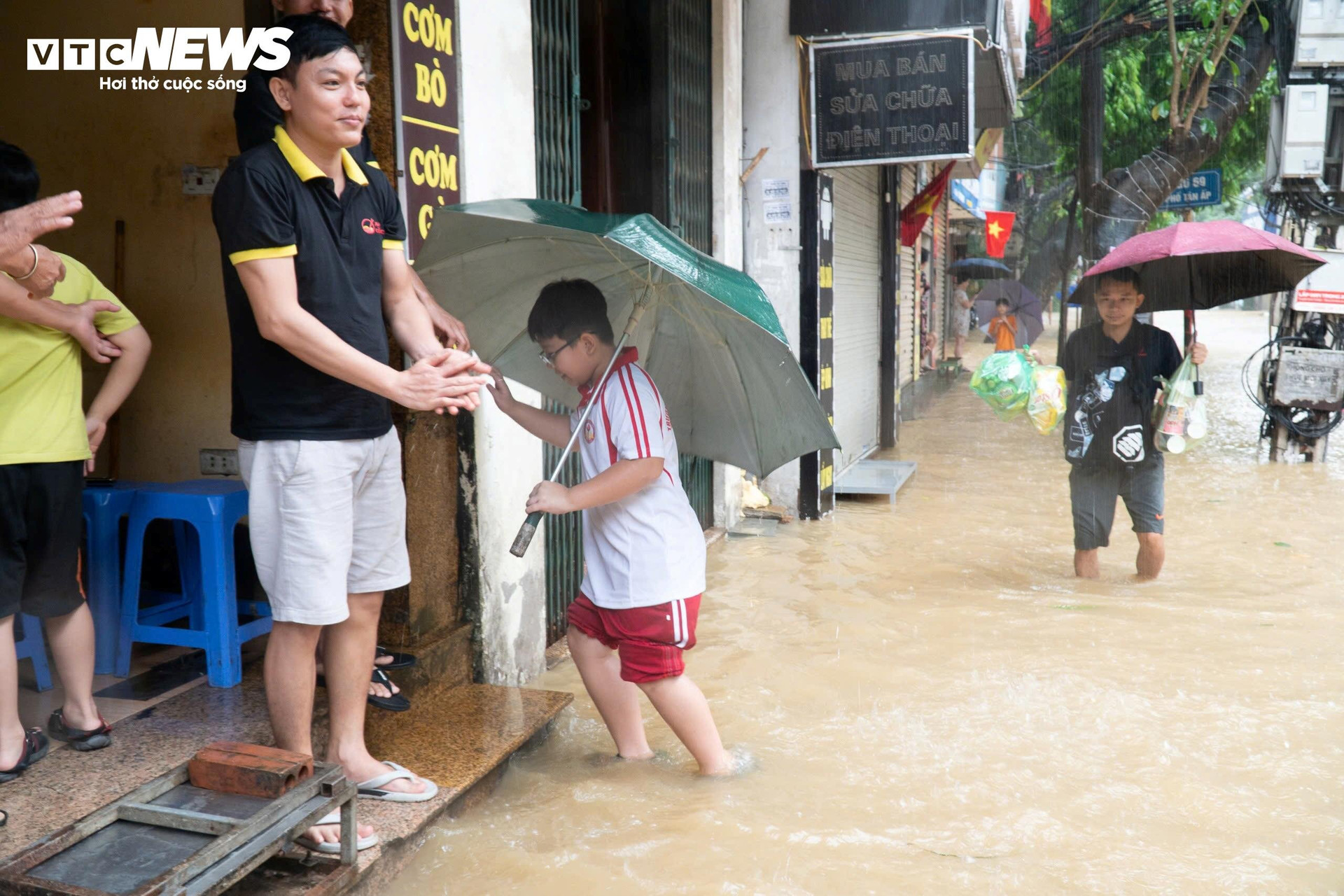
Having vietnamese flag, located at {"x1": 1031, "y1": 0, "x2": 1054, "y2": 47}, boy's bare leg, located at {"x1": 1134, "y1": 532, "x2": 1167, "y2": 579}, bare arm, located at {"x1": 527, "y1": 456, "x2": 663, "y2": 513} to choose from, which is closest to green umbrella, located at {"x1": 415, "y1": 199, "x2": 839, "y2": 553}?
→ bare arm, located at {"x1": 527, "y1": 456, "x2": 663, "y2": 513}

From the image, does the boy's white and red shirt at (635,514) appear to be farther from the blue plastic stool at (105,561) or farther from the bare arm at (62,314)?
the blue plastic stool at (105,561)

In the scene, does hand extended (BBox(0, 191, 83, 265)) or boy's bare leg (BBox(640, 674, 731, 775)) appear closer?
hand extended (BBox(0, 191, 83, 265))

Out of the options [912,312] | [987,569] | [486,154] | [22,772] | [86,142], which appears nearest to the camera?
[22,772]

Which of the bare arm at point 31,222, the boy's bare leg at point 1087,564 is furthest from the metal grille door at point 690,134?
the bare arm at point 31,222

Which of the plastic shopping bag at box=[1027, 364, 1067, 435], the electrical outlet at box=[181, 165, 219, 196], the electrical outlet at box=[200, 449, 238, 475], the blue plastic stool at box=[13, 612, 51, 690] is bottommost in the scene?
the blue plastic stool at box=[13, 612, 51, 690]

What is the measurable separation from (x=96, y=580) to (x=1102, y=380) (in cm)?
487

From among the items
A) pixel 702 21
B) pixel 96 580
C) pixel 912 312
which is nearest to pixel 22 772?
pixel 96 580

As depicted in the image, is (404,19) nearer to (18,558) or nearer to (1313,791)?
(18,558)

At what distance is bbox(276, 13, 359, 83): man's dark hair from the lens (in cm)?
265

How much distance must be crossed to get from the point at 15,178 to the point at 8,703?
1.38 meters

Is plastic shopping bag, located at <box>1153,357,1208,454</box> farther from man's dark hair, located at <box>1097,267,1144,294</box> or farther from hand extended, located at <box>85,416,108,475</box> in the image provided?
hand extended, located at <box>85,416,108,475</box>

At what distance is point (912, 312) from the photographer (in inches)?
610

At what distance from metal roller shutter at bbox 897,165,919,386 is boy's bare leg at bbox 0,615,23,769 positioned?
10.7 meters

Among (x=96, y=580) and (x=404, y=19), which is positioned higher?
(x=404, y=19)
